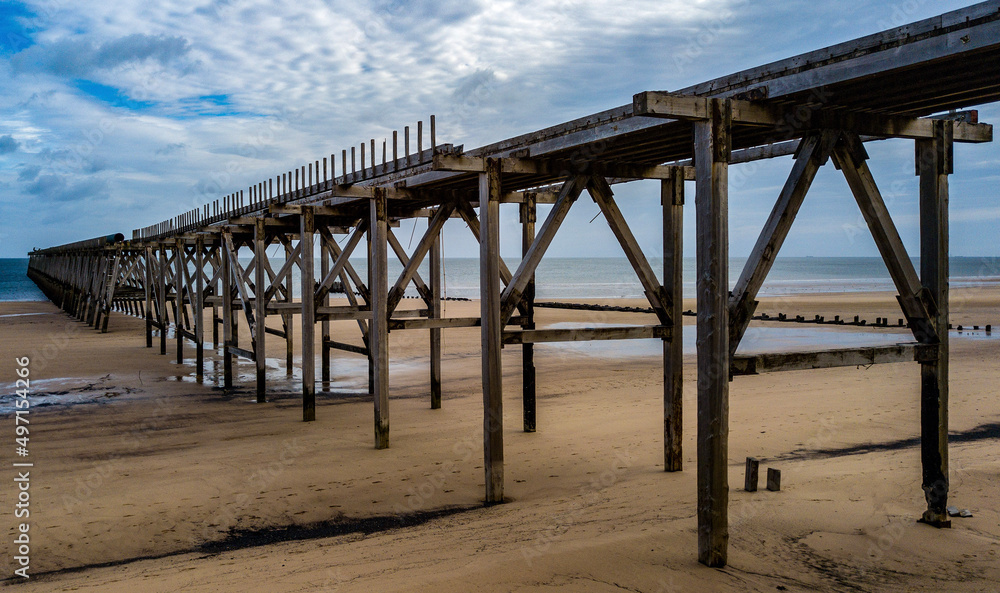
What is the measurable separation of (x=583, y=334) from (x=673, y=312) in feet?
3.37

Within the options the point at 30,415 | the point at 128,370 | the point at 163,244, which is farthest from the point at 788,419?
the point at 163,244

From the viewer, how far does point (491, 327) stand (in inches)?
236

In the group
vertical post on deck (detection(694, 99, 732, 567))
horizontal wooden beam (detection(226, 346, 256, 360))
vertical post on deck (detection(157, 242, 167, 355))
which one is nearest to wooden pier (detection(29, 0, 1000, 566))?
vertical post on deck (detection(694, 99, 732, 567))

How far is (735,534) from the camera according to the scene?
15.6 ft

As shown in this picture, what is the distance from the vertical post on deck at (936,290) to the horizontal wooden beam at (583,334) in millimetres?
2291

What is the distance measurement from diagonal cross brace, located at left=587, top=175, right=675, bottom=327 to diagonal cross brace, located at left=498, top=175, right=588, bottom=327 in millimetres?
158

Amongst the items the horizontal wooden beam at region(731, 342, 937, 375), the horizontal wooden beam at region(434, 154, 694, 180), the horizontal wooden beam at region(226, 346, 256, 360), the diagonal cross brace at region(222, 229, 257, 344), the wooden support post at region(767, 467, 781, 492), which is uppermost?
the horizontal wooden beam at region(434, 154, 694, 180)

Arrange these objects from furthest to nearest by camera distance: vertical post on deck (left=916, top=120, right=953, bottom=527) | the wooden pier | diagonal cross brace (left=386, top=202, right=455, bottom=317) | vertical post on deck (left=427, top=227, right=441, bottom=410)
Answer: vertical post on deck (left=427, top=227, right=441, bottom=410), diagonal cross brace (left=386, top=202, right=455, bottom=317), vertical post on deck (left=916, top=120, right=953, bottom=527), the wooden pier

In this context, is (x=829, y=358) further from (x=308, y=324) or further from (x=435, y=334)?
(x=308, y=324)

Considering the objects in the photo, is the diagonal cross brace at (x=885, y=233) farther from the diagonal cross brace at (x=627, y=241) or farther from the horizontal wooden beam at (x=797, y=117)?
the diagonal cross brace at (x=627, y=241)

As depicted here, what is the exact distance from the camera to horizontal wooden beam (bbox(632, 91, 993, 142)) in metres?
3.96

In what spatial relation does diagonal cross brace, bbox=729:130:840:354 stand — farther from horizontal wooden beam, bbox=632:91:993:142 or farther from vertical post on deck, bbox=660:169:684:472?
vertical post on deck, bbox=660:169:684:472

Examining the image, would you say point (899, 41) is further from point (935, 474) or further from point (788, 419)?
point (788, 419)

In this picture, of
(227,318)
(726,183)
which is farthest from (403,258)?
(726,183)
